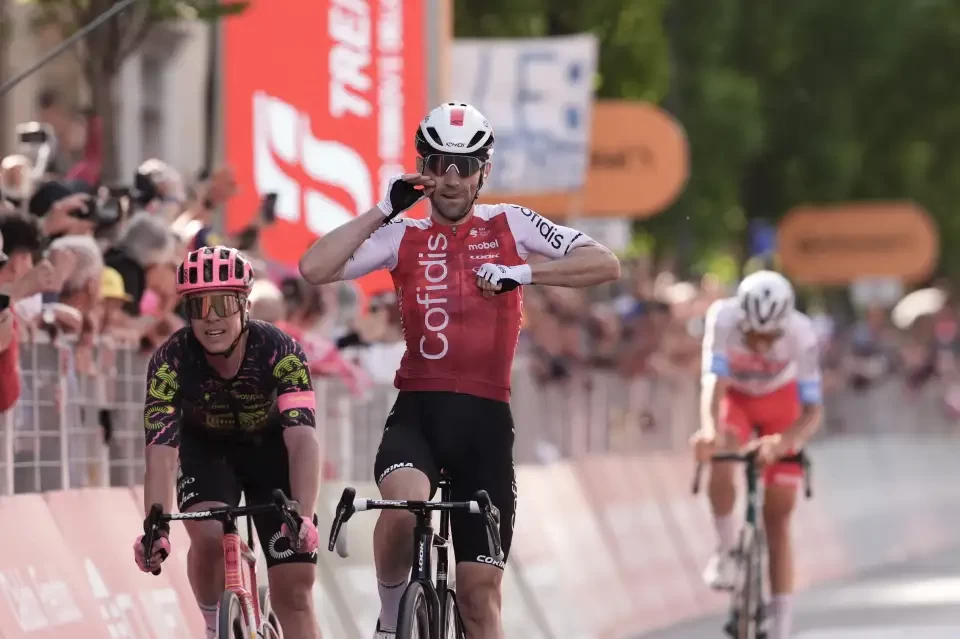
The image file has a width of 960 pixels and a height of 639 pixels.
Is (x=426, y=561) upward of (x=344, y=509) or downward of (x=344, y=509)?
downward

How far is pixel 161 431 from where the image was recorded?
354 inches

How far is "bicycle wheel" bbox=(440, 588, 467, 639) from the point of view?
29.4ft

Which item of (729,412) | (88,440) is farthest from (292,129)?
(88,440)

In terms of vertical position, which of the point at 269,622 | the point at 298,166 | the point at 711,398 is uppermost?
the point at 298,166

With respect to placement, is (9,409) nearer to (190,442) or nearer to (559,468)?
(190,442)

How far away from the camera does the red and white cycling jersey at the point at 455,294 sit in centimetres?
938

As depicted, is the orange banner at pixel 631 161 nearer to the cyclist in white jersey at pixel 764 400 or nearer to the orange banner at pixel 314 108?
the orange banner at pixel 314 108

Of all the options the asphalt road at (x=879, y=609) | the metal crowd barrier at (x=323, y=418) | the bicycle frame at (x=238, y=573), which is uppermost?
the metal crowd barrier at (x=323, y=418)

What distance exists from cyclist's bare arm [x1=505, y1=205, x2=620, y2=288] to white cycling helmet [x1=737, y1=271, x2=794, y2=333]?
169 inches

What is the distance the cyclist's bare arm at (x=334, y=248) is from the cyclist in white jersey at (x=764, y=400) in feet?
16.1

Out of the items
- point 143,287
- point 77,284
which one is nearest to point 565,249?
point 77,284

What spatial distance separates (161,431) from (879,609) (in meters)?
10.1

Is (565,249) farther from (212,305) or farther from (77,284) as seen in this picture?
(77,284)

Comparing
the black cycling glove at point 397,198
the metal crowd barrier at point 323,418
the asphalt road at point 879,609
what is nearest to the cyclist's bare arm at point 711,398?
the metal crowd barrier at point 323,418
